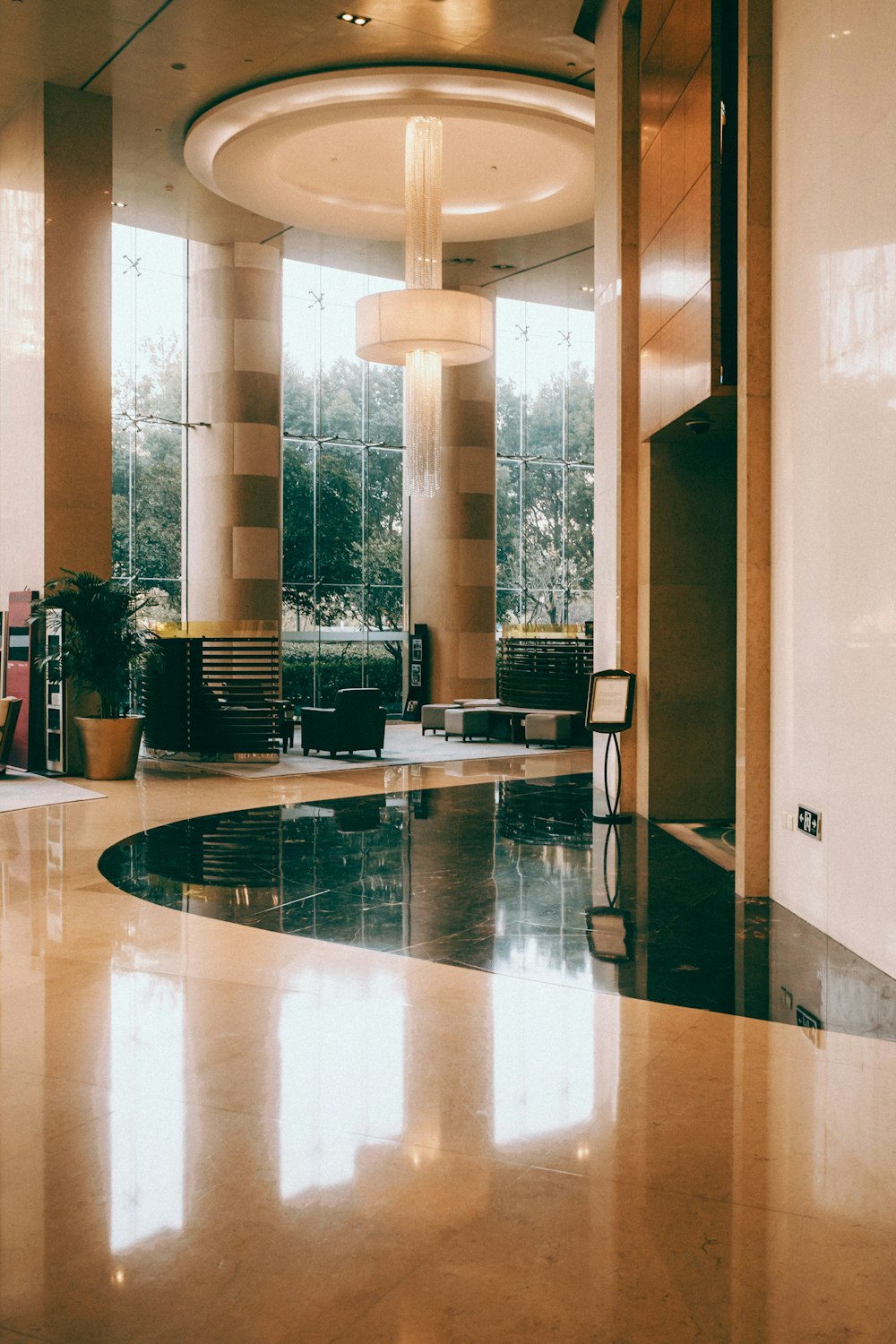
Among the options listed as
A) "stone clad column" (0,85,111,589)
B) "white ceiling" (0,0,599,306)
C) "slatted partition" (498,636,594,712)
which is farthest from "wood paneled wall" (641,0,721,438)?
"slatted partition" (498,636,594,712)

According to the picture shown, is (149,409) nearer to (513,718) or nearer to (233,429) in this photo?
(233,429)

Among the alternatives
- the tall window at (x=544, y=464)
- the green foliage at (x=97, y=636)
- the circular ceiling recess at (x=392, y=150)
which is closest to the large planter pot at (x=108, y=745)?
the green foliage at (x=97, y=636)

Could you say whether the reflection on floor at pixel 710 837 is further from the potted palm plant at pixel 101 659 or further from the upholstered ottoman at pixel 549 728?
the upholstered ottoman at pixel 549 728

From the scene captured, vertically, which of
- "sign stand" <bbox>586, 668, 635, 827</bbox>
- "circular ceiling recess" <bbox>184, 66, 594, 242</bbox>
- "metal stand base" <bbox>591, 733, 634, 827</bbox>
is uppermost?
"circular ceiling recess" <bbox>184, 66, 594, 242</bbox>

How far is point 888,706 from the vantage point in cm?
550

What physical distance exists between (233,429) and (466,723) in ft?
20.0

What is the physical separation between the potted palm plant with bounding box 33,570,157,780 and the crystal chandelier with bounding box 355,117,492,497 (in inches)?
168

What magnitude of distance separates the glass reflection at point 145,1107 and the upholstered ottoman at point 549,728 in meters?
12.0

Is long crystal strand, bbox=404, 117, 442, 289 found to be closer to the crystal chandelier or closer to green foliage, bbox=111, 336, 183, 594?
the crystal chandelier

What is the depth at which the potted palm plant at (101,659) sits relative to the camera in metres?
12.6

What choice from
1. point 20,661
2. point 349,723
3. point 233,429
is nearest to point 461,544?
point 233,429

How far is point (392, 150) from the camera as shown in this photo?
49.3ft

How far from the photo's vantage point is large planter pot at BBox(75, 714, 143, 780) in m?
12.7

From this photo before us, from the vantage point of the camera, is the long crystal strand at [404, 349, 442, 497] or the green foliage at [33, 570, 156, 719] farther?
the long crystal strand at [404, 349, 442, 497]
